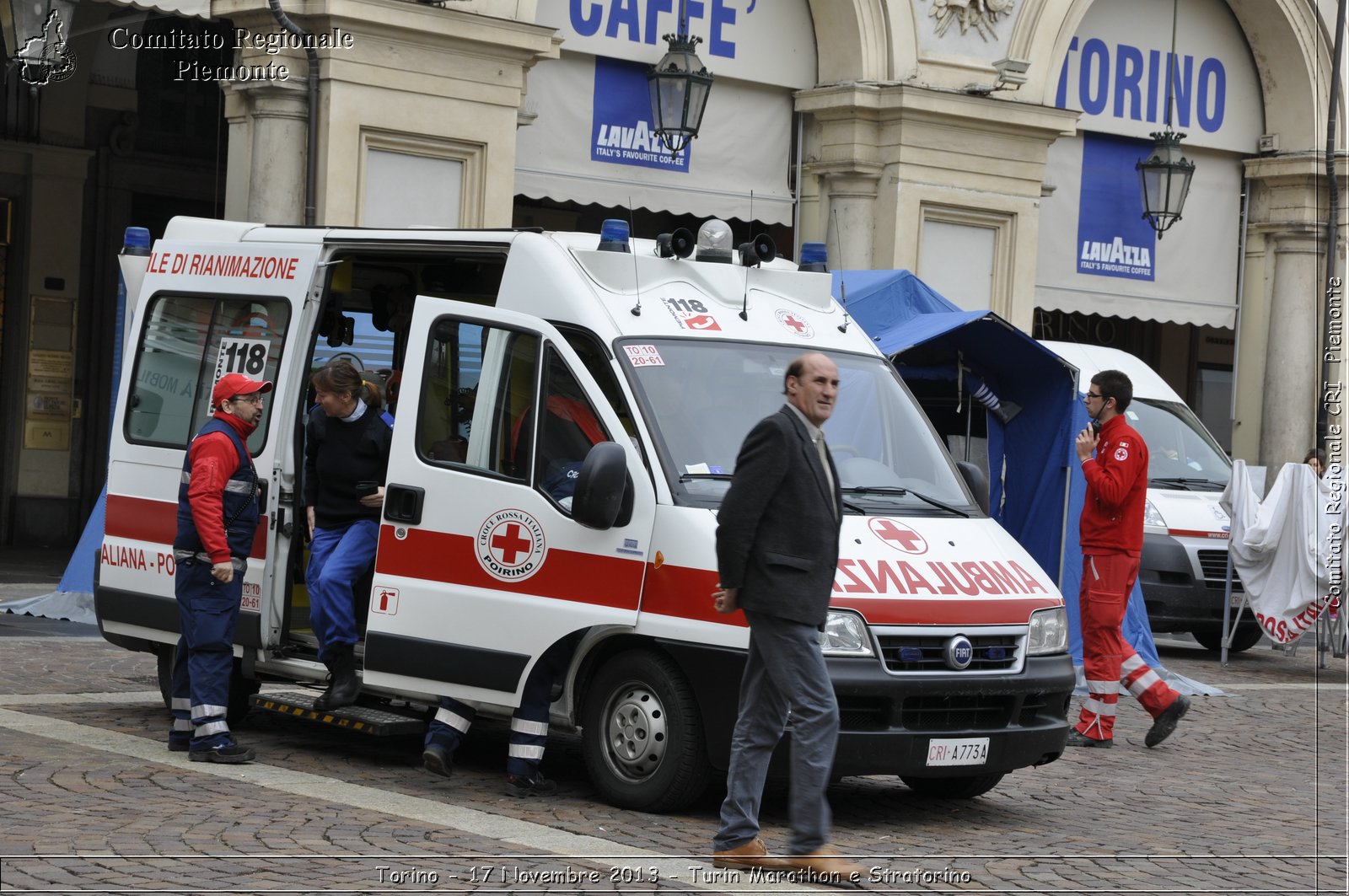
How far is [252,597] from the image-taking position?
899 cm

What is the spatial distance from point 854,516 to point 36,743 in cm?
380

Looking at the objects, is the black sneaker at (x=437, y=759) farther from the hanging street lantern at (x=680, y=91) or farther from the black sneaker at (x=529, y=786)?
the hanging street lantern at (x=680, y=91)

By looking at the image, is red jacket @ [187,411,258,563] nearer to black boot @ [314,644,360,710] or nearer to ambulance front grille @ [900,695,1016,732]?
black boot @ [314,644,360,710]

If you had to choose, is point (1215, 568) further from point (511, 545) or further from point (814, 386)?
point (814, 386)

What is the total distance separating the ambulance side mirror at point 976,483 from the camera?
862cm

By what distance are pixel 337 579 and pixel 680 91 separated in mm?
7477

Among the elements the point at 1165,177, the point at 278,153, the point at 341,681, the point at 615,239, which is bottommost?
the point at 341,681

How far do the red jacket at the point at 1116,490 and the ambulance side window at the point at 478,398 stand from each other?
352cm

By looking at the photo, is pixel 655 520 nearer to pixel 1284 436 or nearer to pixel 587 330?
pixel 587 330

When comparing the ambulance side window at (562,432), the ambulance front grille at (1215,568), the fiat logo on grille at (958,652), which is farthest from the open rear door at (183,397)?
the ambulance front grille at (1215,568)

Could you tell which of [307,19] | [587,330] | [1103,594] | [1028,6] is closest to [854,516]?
[587,330]

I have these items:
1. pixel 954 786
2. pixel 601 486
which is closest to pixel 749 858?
A: pixel 601 486

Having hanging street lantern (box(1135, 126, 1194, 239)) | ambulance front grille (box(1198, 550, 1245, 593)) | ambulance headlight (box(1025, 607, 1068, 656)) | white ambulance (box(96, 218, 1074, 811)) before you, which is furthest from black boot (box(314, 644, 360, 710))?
hanging street lantern (box(1135, 126, 1194, 239))

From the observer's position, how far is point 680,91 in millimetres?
15070
